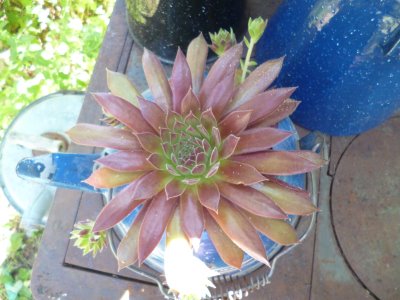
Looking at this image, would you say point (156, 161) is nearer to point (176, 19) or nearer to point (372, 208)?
point (176, 19)

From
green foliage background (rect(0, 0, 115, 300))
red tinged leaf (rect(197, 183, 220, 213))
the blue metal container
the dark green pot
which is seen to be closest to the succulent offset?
red tinged leaf (rect(197, 183, 220, 213))

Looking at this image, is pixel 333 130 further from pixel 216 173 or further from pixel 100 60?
pixel 100 60

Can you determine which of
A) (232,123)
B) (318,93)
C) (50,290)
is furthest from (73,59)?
(232,123)

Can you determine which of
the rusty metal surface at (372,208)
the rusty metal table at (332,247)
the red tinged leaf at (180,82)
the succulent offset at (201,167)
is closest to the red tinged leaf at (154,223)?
the succulent offset at (201,167)

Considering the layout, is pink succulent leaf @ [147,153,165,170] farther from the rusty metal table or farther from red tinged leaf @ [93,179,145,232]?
the rusty metal table

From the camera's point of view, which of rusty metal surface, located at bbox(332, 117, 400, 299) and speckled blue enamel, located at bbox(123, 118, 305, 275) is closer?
speckled blue enamel, located at bbox(123, 118, 305, 275)

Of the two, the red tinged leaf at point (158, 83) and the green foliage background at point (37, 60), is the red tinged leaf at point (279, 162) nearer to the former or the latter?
the red tinged leaf at point (158, 83)
